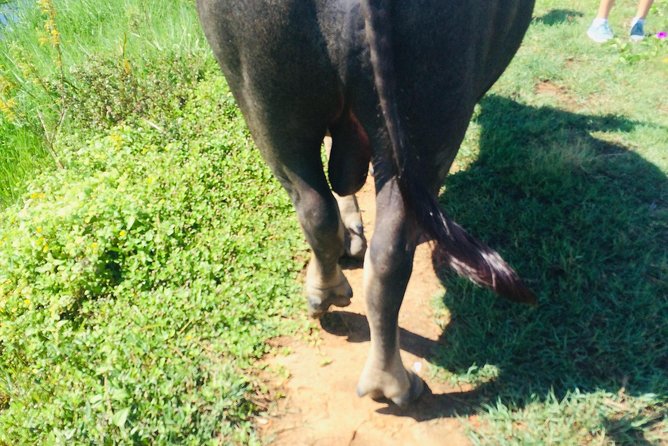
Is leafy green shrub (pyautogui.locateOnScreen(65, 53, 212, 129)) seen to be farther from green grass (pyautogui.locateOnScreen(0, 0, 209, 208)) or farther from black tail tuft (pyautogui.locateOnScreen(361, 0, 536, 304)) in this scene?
black tail tuft (pyautogui.locateOnScreen(361, 0, 536, 304))

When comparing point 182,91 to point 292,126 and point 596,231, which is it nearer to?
point 292,126

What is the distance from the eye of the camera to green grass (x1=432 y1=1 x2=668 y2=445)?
205 cm

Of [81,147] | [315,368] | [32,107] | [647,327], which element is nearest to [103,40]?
[32,107]

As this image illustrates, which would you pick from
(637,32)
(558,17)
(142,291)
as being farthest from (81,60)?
(637,32)

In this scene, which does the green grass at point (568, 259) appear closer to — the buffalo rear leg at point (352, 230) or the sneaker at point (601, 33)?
the buffalo rear leg at point (352, 230)

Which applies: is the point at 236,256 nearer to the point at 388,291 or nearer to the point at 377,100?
the point at 388,291

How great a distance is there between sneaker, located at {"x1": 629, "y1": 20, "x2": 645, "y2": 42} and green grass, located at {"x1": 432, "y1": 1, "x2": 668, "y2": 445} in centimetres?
65

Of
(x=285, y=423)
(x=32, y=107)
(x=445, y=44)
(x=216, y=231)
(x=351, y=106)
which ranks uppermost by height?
(x=445, y=44)

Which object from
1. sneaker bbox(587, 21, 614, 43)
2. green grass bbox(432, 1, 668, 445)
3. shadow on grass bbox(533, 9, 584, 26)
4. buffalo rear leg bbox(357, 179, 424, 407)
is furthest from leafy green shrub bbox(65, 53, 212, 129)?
sneaker bbox(587, 21, 614, 43)

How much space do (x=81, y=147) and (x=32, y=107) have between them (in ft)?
2.92

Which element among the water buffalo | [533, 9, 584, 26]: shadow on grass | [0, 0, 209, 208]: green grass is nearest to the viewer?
the water buffalo

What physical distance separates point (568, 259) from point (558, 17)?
3.78m

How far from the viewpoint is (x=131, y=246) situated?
2.86 metres

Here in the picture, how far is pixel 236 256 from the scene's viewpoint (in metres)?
2.88
